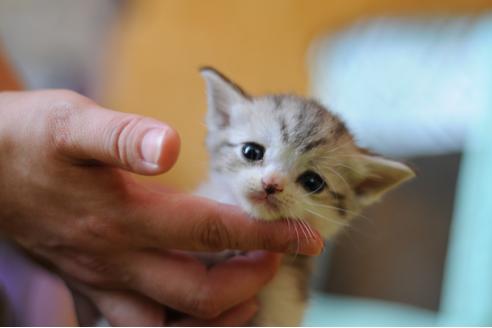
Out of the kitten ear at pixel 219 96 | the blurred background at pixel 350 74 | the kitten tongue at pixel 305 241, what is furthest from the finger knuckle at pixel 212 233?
the blurred background at pixel 350 74

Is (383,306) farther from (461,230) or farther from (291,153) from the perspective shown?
(291,153)

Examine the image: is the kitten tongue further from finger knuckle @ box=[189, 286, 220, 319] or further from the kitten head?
finger knuckle @ box=[189, 286, 220, 319]

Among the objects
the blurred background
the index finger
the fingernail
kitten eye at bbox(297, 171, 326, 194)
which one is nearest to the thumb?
the fingernail

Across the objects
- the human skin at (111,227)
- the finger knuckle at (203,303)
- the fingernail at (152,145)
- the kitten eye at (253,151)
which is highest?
the kitten eye at (253,151)

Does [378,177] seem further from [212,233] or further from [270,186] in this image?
[212,233]

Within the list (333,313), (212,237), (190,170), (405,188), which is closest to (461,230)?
(405,188)

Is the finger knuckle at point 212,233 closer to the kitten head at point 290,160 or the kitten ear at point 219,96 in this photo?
the kitten head at point 290,160
